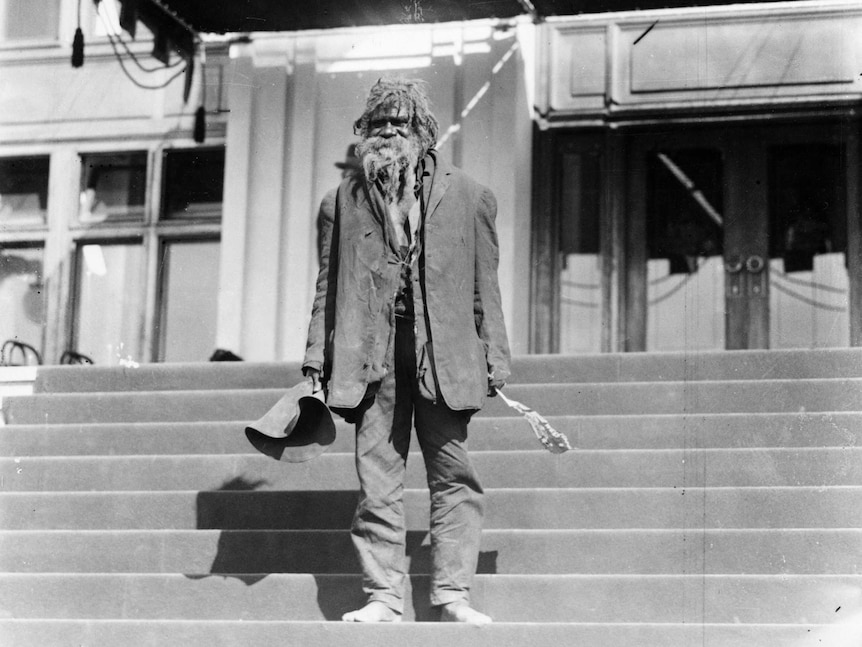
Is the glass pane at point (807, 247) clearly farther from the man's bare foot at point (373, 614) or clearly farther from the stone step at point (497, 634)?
the man's bare foot at point (373, 614)

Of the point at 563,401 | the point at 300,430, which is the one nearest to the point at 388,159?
the point at 300,430

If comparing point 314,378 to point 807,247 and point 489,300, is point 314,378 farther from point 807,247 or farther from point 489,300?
point 807,247

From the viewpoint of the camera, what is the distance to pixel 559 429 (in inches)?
294

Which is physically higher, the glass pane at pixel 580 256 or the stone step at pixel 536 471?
the glass pane at pixel 580 256

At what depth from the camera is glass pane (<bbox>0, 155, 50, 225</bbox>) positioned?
12.8 metres

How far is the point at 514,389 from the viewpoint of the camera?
26.6ft

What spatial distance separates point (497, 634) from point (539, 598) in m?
0.75

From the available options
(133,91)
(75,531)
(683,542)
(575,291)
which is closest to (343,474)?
(75,531)

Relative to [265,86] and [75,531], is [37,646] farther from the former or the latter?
[265,86]

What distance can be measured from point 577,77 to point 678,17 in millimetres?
979

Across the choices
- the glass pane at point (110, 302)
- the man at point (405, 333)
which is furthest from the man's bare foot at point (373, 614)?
the glass pane at point (110, 302)

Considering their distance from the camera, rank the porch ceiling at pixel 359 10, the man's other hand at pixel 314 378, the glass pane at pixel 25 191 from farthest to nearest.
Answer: the glass pane at pixel 25 191 < the porch ceiling at pixel 359 10 < the man's other hand at pixel 314 378

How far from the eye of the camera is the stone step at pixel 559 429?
733cm

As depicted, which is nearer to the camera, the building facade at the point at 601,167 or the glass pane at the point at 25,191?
the building facade at the point at 601,167
